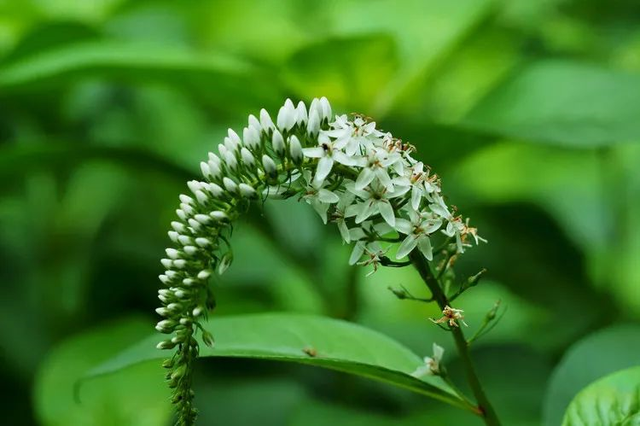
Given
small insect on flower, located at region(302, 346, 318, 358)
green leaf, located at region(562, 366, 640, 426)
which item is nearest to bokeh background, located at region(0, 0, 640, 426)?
green leaf, located at region(562, 366, 640, 426)

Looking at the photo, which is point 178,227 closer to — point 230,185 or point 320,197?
point 230,185

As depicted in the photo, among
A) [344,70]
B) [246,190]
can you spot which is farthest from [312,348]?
[344,70]

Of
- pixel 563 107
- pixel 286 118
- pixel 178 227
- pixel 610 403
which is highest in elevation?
pixel 563 107

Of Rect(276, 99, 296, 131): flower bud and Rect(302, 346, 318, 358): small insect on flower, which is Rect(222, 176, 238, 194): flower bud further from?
Rect(302, 346, 318, 358): small insect on flower

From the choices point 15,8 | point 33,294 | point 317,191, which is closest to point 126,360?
point 317,191

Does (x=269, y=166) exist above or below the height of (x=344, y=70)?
below

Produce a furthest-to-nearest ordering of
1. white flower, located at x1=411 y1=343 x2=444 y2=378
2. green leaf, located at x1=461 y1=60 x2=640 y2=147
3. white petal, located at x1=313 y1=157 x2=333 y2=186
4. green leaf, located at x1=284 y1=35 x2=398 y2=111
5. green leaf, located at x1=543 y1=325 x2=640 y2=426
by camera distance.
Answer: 1. green leaf, located at x1=284 y1=35 x2=398 y2=111
2. green leaf, located at x1=461 y1=60 x2=640 y2=147
3. green leaf, located at x1=543 y1=325 x2=640 y2=426
4. white flower, located at x1=411 y1=343 x2=444 y2=378
5. white petal, located at x1=313 y1=157 x2=333 y2=186

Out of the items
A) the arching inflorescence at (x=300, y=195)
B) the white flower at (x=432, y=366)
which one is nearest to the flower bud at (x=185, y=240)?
the arching inflorescence at (x=300, y=195)
